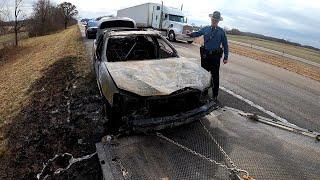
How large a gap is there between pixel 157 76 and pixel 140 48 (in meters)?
2.31

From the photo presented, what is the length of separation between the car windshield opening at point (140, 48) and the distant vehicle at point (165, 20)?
1710cm

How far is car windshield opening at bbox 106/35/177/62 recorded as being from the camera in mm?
7766

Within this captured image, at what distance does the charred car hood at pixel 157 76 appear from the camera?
5309 millimetres

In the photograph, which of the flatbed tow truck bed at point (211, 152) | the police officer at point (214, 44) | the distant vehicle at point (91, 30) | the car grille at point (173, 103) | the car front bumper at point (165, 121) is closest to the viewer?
the flatbed tow truck bed at point (211, 152)

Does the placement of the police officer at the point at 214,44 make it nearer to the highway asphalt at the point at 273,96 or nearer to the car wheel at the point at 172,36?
the highway asphalt at the point at 273,96

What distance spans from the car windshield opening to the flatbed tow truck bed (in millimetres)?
2315

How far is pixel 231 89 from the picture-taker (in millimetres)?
9734

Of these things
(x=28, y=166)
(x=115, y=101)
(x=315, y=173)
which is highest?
(x=115, y=101)

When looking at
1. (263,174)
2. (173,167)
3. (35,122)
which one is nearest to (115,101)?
(173,167)

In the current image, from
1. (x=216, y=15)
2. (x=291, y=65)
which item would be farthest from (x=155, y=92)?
(x=291, y=65)

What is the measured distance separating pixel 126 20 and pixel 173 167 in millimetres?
13237

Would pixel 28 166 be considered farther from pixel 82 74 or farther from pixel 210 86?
pixel 82 74

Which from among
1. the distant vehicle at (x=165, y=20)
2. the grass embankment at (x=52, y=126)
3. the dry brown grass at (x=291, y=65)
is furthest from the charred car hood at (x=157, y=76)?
the distant vehicle at (x=165, y=20)

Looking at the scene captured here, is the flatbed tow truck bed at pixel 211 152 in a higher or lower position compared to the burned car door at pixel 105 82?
lower
